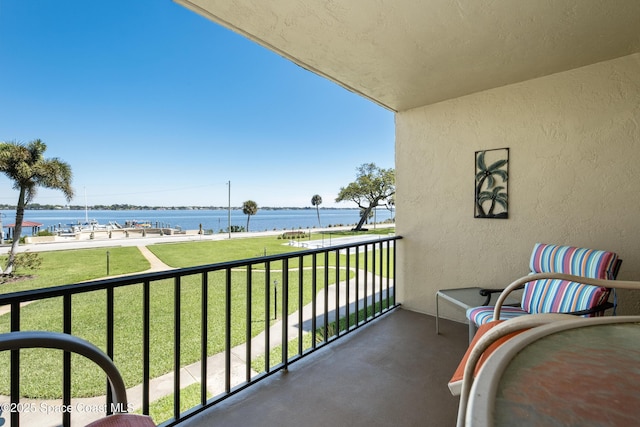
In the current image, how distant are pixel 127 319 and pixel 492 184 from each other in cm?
864

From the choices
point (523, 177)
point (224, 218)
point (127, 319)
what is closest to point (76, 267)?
point (127, 319)

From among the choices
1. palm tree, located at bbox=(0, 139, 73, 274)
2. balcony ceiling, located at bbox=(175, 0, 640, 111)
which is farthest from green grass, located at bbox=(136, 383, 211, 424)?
palm tree, located at bbox=(0, 139, 73, 274)

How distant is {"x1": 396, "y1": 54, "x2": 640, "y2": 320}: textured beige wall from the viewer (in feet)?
7.39

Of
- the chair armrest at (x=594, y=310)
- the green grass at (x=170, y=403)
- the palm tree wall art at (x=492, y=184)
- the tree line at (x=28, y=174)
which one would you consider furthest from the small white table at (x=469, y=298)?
the tree line at (x=28, y=174)

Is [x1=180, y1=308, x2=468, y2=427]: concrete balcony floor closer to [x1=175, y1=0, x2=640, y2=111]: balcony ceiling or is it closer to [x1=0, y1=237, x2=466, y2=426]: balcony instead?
[x1=0, y1=237, x2=466, y2=426]: balcony

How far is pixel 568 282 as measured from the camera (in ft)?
6.68

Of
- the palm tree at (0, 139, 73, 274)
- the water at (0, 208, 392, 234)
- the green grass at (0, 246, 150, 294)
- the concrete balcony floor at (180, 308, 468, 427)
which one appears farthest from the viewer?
the water at (0, 208, 392, 234)

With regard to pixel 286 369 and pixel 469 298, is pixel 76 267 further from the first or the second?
pixel 469 298

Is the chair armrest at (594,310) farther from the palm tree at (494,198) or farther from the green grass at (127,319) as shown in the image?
the green grass at (127,319)

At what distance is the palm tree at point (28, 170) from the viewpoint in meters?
9.93

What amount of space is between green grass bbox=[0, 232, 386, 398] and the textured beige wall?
1.65 meters

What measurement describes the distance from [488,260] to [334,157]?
2343 cm

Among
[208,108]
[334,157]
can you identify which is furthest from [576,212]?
[208,108]

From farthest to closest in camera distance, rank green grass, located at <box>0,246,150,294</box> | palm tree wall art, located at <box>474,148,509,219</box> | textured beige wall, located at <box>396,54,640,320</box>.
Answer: green grass, located at <box>0,246,150,294</box> < palm tree wall art, located at <box>474,148,509,219</box> < textured beige wall, located at <box>396,54,640,320</box>
